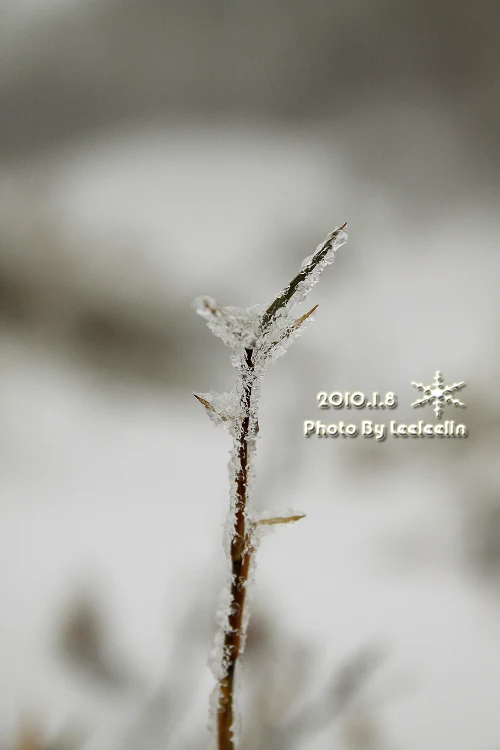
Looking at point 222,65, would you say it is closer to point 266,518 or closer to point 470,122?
point 470,122

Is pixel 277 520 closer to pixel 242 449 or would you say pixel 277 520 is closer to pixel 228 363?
pixel 242 449

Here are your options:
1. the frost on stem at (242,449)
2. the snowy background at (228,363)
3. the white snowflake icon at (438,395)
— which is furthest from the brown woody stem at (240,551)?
the white snowflake icon at (438,395)

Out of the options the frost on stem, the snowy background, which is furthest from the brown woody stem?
the snowy background

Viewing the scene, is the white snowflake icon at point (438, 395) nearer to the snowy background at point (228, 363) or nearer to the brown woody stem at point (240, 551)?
the snowy background at point (228, 363)

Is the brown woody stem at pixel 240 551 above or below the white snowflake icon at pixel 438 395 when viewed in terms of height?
below

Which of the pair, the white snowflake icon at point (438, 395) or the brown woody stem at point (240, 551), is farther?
the white snowflake icon at point (438, 395)

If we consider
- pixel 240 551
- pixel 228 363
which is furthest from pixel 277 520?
pixel 228 363
